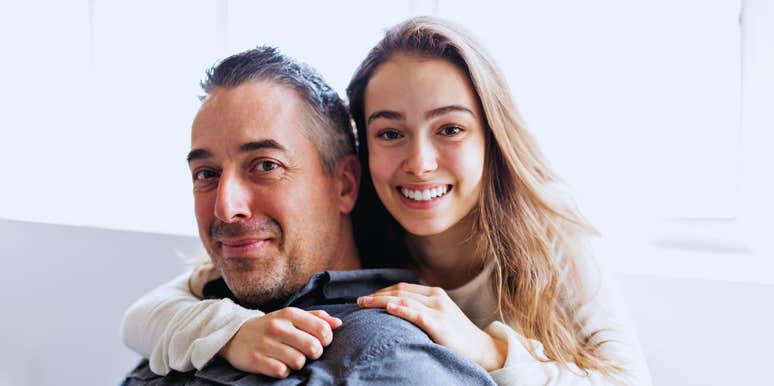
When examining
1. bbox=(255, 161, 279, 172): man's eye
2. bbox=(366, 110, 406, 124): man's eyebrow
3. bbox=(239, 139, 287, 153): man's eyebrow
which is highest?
bbox=(366, 110, 406, 124): man's eyebrow

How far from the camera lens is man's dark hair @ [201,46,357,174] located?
4.41 ft

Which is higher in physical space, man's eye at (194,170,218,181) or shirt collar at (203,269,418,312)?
man's eye at (194,170,218,181)

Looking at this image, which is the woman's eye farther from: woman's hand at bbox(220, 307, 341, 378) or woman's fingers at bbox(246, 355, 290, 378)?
woman's fingers at bbox(246, 355, 290, 378)

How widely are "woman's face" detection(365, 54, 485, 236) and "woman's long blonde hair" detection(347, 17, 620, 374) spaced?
0.04m

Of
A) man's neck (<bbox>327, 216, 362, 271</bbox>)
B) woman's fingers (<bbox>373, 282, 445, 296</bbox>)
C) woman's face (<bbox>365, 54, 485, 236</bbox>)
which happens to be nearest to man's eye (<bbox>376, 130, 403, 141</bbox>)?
woman's face (<bbox>365, 54, 485, 236</bbox>)

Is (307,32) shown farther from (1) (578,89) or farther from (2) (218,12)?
(1) (578,89)

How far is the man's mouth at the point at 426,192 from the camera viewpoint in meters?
1.30

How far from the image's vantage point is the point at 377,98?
134cm

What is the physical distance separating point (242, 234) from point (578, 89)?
3.45 ft

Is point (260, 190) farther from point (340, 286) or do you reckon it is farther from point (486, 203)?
point (486, 203)

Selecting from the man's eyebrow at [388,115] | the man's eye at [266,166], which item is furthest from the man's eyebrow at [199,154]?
the man's eyebrow at [388,115]

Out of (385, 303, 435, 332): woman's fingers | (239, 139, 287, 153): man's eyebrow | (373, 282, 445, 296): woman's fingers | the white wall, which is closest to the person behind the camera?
(385, 303, 435, 332): woman's fingers

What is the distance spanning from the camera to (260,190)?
1.28 m

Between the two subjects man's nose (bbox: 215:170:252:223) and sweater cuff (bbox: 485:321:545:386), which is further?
man's nose (bbox: 215:170:252:223)
